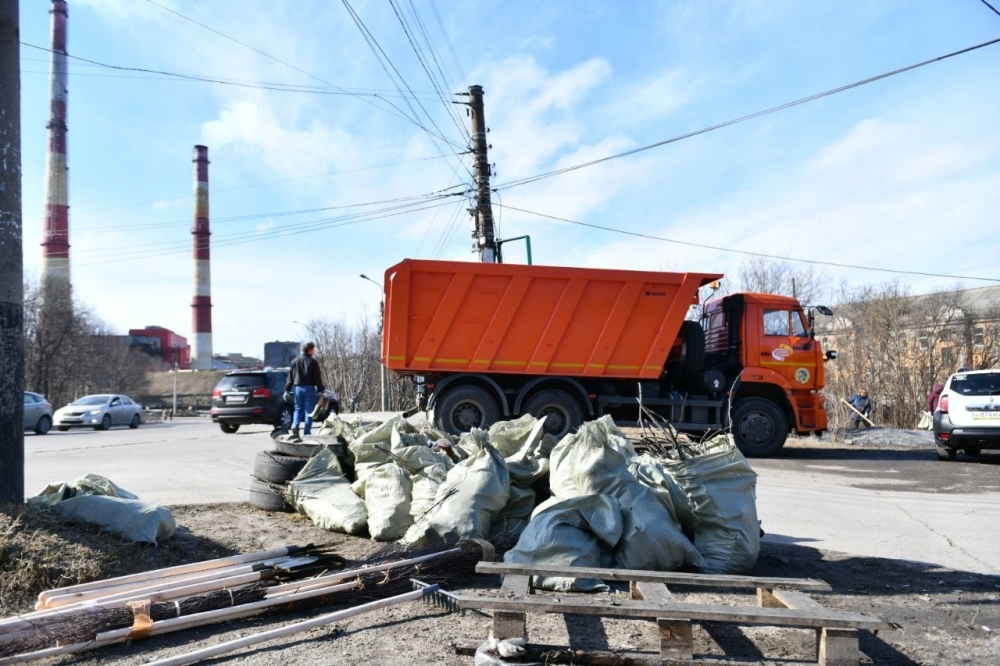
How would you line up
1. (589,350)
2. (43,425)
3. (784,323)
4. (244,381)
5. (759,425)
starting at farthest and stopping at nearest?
(43,425)
(244,381)
(784,323)
(759,425)
(589,350)

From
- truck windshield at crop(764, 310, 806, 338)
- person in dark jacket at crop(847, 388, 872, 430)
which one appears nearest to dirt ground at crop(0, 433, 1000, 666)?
truck windshield at crop(764, 310, 806, 338)

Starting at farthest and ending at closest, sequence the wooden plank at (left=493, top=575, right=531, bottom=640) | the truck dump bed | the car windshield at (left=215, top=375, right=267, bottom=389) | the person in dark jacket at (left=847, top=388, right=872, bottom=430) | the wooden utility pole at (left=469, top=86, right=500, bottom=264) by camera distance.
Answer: the person in dark jacket at (left=847, top=388, right=872, bottom=430) < the car windshield at (left=215, top=375, right=267, bottom=389) < the wooden utility pole at (left=469, top=86, right=500, bottom=264) < the truck dump bed < the wooden plank at (left=493, top=575, right=531, bottom=640)

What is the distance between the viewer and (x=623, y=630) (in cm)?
318

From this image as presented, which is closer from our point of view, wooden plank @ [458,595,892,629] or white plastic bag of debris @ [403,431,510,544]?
wooden plank @ [458,595,892,629]

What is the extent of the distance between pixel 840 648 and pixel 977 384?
415 inches

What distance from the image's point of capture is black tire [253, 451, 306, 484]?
5797 millimetres

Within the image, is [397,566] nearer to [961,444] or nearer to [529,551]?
[529,551]

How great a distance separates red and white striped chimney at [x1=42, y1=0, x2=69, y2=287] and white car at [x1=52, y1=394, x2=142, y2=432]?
21368mm

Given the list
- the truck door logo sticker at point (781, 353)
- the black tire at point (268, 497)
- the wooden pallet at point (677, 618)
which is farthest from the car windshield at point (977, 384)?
the black tire at point (268, 497)

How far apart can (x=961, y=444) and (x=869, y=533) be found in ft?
22.1

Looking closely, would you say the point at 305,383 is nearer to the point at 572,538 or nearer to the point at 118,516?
the point at 118,516

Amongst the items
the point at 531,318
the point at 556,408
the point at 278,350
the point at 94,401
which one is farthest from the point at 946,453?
the point at 278,350

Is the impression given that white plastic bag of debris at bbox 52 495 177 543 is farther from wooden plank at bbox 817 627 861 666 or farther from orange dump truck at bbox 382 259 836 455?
orange dump truck at bbox 382 259 836 455

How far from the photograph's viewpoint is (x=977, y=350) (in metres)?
20.3
